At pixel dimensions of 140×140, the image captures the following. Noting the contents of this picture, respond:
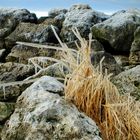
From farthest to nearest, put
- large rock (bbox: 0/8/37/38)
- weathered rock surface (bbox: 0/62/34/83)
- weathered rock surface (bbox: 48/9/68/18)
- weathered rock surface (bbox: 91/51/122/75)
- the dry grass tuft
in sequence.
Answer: weathered rock surface (bbox: 48/9/68/18) < large rock (bbox: 0/8/37/38) < weathered rock surface (bbox: 91/51/122/75) < weathered rock surface (bbox: 0/62/34/83) < the dry grass tuft

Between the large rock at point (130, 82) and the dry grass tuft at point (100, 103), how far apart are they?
198cm

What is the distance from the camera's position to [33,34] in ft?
58.1

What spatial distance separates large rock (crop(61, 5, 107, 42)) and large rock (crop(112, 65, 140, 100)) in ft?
36.5

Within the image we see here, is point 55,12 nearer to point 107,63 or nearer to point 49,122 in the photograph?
point 107,63

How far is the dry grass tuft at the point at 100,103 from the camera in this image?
413 centimetres

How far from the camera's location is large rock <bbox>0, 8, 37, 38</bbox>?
20.5 m

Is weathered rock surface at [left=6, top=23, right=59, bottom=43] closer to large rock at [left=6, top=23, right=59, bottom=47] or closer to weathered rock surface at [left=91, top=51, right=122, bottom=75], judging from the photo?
large rock at [left=6, top=23, right=59, bottom=47]

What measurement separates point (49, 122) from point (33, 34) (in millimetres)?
13946

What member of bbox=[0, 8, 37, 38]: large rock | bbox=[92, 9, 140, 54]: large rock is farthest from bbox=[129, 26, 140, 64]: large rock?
bbox=[0, 8, 37, 38]: large rock

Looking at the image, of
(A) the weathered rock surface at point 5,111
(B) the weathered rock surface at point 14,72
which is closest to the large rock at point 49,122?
(A) the weathered rock surface at point 5,111

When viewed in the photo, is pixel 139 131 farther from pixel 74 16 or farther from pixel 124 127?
pixel 74 16

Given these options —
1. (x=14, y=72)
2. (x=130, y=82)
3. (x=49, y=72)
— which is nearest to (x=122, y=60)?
(x=14, y=72)

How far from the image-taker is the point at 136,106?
4.41 metres

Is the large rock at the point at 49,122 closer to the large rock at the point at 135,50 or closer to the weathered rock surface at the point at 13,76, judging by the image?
the weathered rock surface at the point at 13,76
